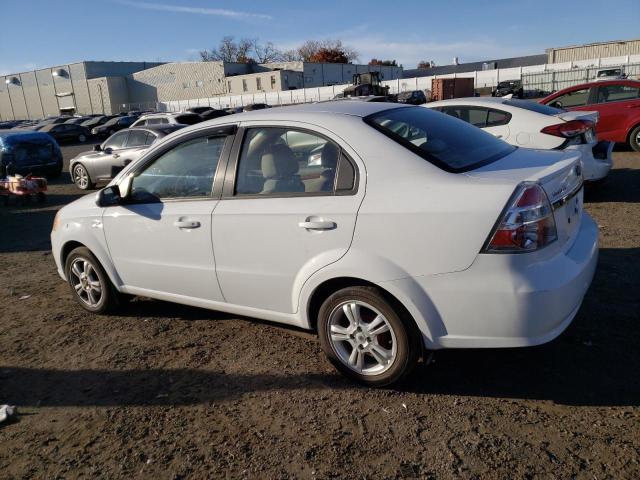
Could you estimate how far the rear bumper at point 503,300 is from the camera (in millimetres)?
2619

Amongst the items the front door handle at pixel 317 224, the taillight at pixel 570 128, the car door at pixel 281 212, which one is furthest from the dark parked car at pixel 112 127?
the front door handle at pixel 317 224

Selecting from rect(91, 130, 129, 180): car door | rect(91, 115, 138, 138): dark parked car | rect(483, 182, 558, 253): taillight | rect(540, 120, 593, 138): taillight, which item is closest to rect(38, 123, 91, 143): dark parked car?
rect(91, 115, 138, 138): dark parked car

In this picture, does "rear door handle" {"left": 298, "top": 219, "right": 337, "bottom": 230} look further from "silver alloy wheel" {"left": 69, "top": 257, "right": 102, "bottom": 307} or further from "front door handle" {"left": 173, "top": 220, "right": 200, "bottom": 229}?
"silver alloy wheel" {"left": 69, "top": 257, "right": 102, "bottom": 307}

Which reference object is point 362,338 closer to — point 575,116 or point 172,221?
point 172,221

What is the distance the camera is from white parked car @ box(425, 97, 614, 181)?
6.78 meters

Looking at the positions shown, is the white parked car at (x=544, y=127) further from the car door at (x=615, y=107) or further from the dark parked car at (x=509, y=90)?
the dark parked car at (x=509, y=90)

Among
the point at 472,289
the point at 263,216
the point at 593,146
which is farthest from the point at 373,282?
the point at 593,146

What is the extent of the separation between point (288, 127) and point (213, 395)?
1.86 metres

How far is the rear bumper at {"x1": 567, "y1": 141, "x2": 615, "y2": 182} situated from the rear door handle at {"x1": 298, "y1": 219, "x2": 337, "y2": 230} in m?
5.23

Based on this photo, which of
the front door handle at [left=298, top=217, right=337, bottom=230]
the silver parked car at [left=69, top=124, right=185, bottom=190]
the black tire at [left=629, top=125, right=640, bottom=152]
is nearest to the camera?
the front door handle at [left=298, top=217, right=337, bottom=230]

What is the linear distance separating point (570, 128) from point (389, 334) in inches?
198

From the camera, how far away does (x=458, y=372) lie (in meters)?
3.37

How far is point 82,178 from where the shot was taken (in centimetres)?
1354

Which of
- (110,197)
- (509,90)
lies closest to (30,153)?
(110,197)
